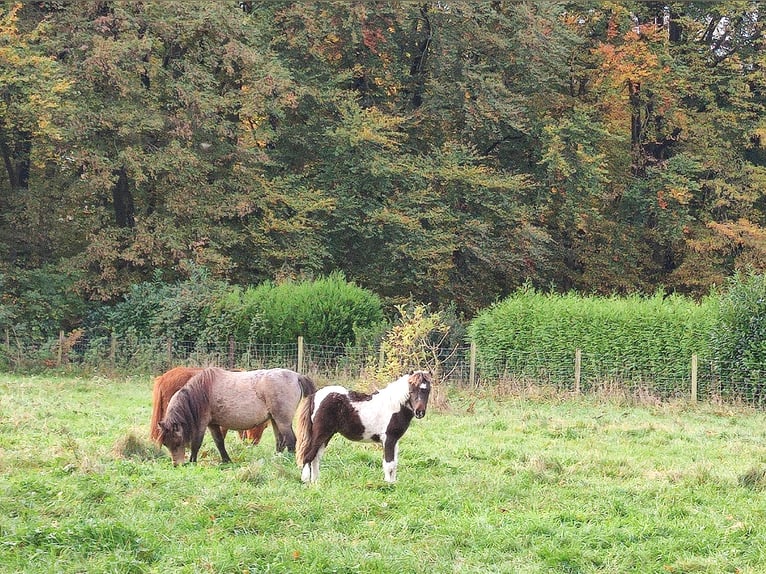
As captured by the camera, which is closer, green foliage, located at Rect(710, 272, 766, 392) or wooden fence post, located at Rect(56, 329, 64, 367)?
green foliage, located at Rect(710, 272, 766, 392)

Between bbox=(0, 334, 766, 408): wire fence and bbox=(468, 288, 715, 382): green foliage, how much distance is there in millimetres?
137

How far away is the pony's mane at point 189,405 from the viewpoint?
1044 cm

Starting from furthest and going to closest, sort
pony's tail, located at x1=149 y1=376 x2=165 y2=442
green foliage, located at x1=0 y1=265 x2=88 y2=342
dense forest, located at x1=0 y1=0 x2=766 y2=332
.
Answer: dense forest, located at x1=0 y1=0 x2=766 y2=332, green foliage, located at x1=0 y1=265 x2=88 y2=342, pony's tail, located at x1=149 y1=376 x2=165 y2=442

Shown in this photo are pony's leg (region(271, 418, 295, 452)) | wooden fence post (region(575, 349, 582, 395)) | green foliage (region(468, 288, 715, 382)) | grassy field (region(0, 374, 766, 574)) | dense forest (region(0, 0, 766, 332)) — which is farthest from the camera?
dense forest (region(0, 0, 766, 332))

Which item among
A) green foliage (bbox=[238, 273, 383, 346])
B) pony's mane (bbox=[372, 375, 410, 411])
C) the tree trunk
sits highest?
the tree trunk

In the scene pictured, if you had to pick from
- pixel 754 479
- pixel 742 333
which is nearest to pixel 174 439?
pixel 754 479

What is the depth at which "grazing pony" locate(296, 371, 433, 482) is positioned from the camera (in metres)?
9.73

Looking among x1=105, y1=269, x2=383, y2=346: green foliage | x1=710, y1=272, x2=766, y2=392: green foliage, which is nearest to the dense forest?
x1=105, y1=269, x2=383, y2=346: green foliage

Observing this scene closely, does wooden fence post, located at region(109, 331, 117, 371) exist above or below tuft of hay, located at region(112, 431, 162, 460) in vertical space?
below

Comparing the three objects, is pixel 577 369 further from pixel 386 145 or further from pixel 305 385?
pixel 386 145

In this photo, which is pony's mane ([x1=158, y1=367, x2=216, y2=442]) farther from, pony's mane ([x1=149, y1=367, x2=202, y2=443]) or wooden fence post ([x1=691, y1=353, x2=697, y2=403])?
wooden fence post ([x1=691, y1=353, x2=697, y2=403])

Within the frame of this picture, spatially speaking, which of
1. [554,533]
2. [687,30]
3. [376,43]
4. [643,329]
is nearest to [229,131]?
[376,43]

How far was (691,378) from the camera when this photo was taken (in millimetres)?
20406

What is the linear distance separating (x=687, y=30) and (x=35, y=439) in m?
30.1
